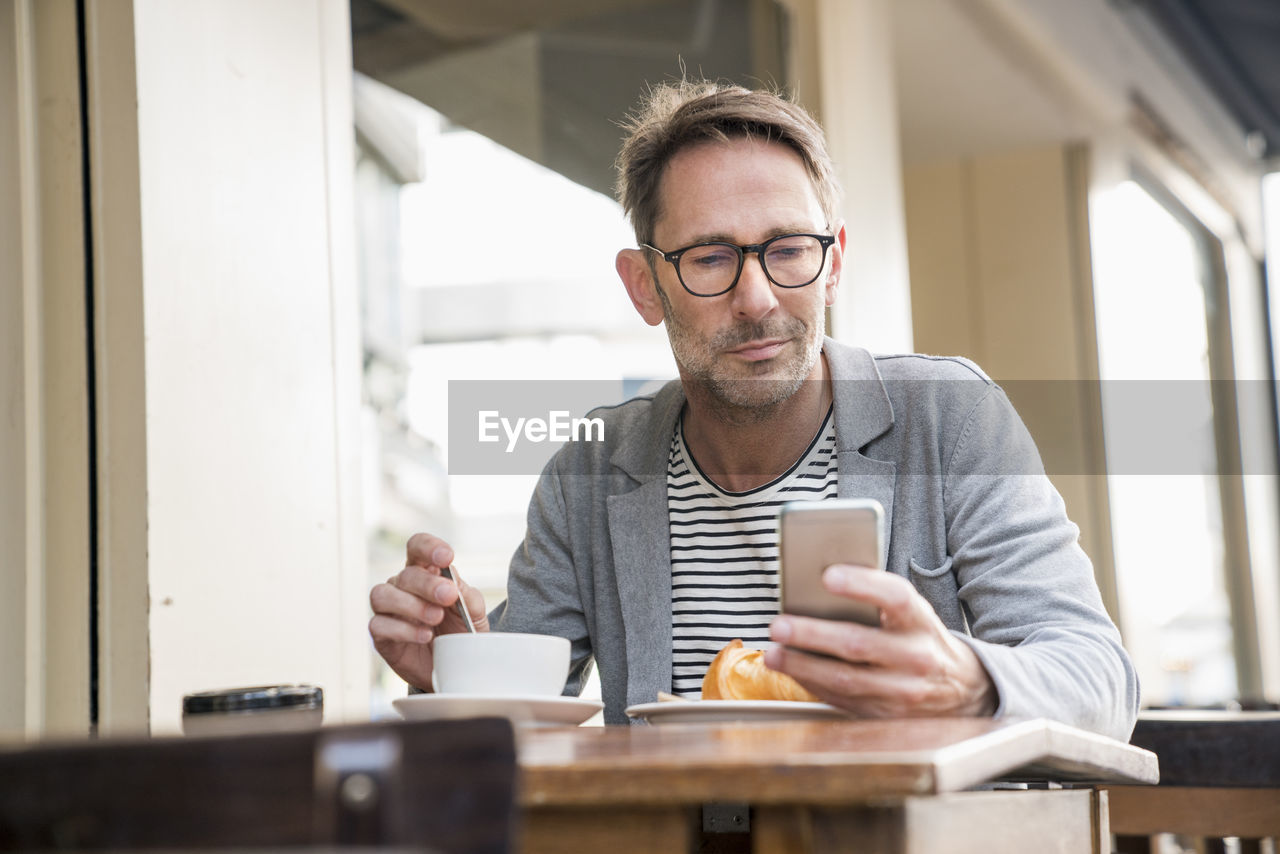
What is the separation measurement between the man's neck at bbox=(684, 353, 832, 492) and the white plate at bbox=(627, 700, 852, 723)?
27.0 inches

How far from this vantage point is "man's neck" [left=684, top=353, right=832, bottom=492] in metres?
1.66

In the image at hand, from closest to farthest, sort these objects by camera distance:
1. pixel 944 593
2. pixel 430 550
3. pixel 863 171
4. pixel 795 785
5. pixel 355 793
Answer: pixel 355 793
pixel 795 785
pixel 430 550
pixel 944 593
pixel 863 171

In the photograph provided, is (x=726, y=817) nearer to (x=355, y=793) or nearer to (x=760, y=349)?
(x=355, y=793)

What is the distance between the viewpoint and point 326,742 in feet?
1.62

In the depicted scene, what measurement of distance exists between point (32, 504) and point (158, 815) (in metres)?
1.25

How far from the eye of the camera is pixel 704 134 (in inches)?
69.1

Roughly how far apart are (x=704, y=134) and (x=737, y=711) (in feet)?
3.24

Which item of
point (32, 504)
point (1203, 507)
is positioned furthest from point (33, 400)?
point (1203, 507)

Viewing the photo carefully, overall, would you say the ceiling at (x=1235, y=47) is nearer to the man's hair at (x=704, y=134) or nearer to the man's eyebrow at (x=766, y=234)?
the man's hair at (x=704, y=134)

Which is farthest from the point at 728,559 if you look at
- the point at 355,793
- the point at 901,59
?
the point at 901,59

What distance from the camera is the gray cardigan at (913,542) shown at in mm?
1183

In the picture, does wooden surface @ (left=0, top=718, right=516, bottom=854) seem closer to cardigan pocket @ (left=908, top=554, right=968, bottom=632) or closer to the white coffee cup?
the white coffee cup

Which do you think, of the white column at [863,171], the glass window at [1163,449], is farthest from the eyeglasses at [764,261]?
the glass window at [1163,449]

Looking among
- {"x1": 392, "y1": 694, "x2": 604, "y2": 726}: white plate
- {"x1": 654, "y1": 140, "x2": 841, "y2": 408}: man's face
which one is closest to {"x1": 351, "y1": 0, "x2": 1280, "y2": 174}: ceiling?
{"x1": 654, "y1": 140, "x2": 841, "y2": 408}: man's face
